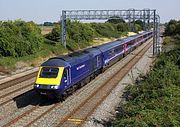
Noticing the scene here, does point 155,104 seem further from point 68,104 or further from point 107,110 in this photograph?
point 68,104

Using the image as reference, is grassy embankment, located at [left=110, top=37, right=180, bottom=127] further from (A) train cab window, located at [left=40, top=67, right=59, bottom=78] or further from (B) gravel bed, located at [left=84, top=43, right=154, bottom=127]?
(A) train cab window, located at [left=40, top=67, right=59, bottom=78]

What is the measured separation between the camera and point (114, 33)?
96.5 metres

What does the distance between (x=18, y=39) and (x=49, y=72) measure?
65.9 ft

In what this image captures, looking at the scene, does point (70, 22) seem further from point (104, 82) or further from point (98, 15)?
point (104, 82)

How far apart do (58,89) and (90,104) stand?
87.0 inches

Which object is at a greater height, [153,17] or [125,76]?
Answer: [153,17]

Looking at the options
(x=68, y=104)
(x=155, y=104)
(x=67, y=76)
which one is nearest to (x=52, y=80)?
(x=67, y=76)

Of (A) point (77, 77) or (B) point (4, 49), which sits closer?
(A) point (77, 77)

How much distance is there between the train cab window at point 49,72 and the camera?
770 inches

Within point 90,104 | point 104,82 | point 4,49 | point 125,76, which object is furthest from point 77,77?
point 4,49

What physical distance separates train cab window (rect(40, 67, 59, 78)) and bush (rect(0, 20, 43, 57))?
57.1 ft

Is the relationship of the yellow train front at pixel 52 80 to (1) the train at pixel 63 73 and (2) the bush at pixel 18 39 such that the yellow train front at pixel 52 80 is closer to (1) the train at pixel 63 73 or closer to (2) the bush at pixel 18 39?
(1) the train at pixel 63 73

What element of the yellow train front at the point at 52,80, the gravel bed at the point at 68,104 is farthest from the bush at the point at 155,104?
the yellow train front at the point at 52,80

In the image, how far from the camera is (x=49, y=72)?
19703 mm
